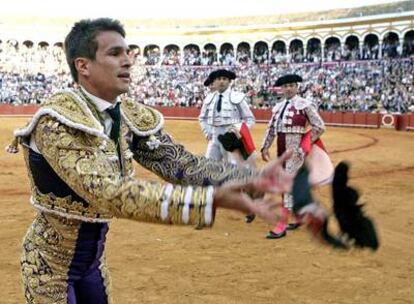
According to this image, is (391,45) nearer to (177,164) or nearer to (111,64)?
(177,164)

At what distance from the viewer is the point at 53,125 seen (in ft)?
5.34

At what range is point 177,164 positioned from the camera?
81.3 inches

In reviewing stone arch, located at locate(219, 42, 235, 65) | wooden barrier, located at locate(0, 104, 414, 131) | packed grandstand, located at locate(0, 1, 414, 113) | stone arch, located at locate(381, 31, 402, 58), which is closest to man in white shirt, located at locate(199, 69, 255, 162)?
wooden barrier, located at locate(0, 104, 414, 131)

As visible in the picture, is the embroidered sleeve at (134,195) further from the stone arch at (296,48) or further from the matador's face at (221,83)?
the stone arch at (296,48)

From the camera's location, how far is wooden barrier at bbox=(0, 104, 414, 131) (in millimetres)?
23000

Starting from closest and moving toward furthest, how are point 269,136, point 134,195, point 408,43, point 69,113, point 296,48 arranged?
1. point 134,195
2. point 69,113
3. point 269,136
4. point 408,43
5. point 296,48

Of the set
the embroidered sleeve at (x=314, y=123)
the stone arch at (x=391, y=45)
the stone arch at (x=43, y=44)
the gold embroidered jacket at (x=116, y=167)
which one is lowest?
the embroidered sleeve at (x=314, y=123)

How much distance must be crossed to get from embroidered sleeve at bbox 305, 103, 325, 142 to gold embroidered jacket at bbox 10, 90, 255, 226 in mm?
3979

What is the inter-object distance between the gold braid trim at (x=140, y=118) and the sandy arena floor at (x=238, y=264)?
1.73 meters

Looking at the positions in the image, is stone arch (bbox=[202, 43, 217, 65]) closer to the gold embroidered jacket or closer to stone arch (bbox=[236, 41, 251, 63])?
stone arch (bbox=[236, 41, 251, 63])

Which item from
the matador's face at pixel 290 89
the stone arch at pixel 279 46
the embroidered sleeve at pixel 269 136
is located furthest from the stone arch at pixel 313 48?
the matador's face at pixel 290 89

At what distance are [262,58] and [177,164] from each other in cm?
4243

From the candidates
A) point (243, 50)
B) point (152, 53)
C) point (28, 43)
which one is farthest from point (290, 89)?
point (28, 43)

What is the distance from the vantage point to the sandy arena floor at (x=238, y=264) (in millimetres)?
3959
